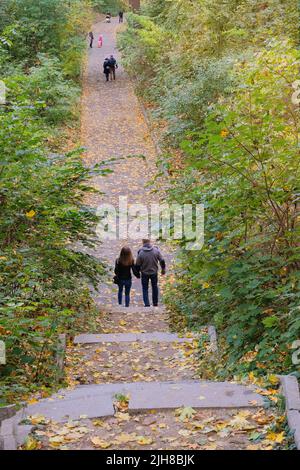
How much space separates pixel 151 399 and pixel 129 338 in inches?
176

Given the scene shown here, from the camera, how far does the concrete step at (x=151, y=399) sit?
568cm

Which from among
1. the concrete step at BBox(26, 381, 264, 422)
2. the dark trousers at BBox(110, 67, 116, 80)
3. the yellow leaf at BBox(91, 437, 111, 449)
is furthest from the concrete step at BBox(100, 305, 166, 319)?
the dark trousers at BBox(110, 67, 116, 80)

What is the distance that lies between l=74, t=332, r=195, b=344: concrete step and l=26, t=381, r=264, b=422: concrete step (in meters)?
3.60

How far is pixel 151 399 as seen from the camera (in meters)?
5.91

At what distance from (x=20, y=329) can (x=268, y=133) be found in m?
4.30

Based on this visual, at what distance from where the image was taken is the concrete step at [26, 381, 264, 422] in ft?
18.6

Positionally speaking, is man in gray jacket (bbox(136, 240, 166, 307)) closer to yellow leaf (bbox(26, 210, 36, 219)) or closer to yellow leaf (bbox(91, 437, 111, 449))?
yellow leaf (bbox(26, 210, 36, 219))

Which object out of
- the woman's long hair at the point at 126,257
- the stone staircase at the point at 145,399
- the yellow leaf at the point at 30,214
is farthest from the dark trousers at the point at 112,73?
the stone staircase at the point at 145,399

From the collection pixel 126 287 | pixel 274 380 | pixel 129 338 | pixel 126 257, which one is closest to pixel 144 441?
pixel 274 380

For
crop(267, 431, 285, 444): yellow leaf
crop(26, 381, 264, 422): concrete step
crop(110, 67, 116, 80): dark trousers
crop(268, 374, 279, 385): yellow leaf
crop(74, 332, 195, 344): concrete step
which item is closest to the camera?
crop(267, 431, 285, 444): yellow leaf

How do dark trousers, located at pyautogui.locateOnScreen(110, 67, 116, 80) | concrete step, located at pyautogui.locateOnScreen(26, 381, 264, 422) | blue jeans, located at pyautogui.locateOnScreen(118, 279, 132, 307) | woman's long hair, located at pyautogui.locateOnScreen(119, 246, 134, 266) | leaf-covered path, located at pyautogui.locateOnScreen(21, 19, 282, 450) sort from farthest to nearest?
dark trousers, located at pyautogui.locateOnScreen(110, 67, 116, 80)
blue jeans, located at pyautogui.locateOnScreen(118, 279, 132, 307)
woman's long hair, located at pyautogui.locateOnScreen(119, 246, 134, 266)
concrete step, located at pyautogui.locateOnScreen(26, 381, 264, 422)
leaf-covered path, located at pyautogui.locateOnScreen(21, 19, 282, 450)

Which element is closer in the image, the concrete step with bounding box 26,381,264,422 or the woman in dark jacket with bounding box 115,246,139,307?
the concrete step with bounding box 26,381,264,422
